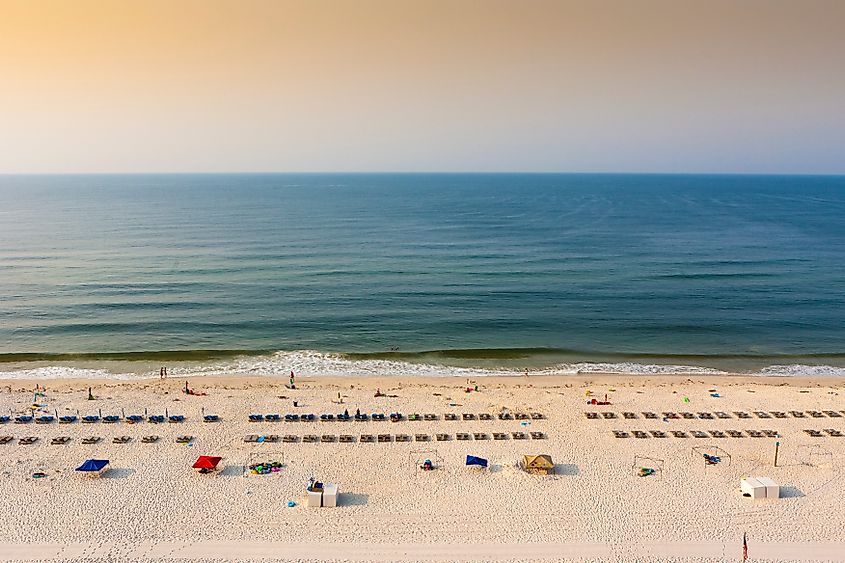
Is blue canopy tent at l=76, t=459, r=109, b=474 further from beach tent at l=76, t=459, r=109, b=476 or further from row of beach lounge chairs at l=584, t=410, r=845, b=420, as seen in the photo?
row of beach lounge chairs at l=584, t=410, r=845, b=420

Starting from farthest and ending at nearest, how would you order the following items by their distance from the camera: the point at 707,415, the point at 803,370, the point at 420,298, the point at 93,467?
the point at 420,298 < the point at 803,370 < the point at 707,415 < the point at 93,467

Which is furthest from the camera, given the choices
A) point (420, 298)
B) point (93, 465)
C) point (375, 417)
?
point (420, 298)

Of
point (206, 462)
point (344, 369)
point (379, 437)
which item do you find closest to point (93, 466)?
point (206, 462)

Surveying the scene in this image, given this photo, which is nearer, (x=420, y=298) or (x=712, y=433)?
(x=712, y=433)

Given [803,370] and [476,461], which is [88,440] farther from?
[803,370]

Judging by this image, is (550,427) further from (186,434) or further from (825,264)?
(825,264)

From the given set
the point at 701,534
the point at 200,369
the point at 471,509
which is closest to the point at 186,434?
the point at 200,369

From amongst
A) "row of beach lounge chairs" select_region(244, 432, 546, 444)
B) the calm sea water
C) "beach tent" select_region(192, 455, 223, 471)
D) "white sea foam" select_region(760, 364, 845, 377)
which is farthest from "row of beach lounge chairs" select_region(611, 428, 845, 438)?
"beach tent" select_region(192, 455, 223, 471)
